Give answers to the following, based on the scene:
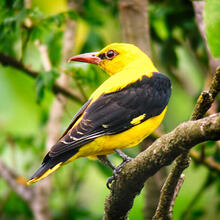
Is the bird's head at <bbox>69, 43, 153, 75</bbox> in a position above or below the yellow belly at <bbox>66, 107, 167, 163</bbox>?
above

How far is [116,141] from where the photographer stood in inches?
128

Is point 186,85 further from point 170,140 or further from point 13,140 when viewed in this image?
point 170,140

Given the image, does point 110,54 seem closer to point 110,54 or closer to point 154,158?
point 110,54

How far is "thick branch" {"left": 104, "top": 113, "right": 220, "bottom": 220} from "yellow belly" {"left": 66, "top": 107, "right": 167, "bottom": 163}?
0.44 m

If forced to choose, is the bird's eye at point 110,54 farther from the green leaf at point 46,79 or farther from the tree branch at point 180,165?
the tree branch at point 180,165

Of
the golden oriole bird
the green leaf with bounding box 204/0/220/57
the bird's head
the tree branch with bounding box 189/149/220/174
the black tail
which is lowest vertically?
the tree branch with bounding box 189/149/220/174

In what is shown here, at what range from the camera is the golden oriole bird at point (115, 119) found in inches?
120

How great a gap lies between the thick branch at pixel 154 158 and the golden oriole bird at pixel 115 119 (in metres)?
0.39

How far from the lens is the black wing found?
3.08 meters

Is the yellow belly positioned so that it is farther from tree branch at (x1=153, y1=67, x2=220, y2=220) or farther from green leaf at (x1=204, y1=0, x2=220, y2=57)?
green leaf at (x1=204, y1=0, x2=220, y2=57)

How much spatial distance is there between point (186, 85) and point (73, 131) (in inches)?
96.1

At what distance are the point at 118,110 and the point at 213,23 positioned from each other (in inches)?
65.8

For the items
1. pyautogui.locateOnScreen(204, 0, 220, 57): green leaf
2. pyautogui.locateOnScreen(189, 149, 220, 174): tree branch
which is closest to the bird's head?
pyautogui.locateOnScreen(189, 149, 220, 174): tree branch

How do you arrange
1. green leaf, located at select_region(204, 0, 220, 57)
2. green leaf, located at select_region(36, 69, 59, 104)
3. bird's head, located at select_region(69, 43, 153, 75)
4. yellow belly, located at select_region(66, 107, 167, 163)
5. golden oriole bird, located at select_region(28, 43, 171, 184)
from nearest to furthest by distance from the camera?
green leaf, located at select_region(204, 0, 220, 57)
golden oriole bird, located at select_region(28, 43, 171, 184)
yellow belly, located at select_region(66, 107, 167, 163)
green leaf, located at select_region(36, 69, 59, 104)
bird's head, located at select_region(69, 43, 153, 75)
